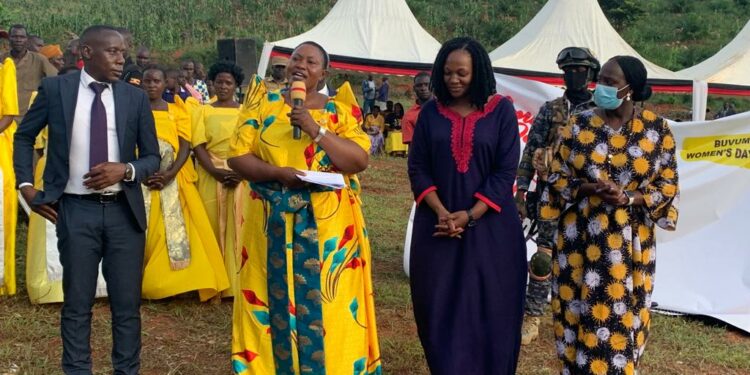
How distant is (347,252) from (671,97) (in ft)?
97.2

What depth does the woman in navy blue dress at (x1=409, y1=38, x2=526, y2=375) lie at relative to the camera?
374 cm

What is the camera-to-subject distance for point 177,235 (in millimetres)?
5645

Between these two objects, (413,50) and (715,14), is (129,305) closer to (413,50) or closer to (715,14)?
(413,50)

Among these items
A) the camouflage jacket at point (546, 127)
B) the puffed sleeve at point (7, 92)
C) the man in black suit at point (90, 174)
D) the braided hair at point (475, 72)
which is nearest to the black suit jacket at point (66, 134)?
the man in black suit at point (90, 174)

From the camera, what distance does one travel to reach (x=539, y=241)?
498 cm

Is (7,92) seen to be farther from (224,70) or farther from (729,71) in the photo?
(729,71)

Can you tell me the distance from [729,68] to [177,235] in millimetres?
11869

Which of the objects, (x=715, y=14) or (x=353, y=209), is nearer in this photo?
(x=353, y=209)

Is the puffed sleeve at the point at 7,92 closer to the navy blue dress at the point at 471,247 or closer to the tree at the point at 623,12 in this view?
the navy blue dress at the point at 471,247

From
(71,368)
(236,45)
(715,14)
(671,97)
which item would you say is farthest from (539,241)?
(715,14)

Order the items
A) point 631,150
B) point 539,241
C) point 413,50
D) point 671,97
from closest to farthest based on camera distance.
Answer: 1. point 631,150
2. point 539,241
3. point 413,50
4. point 671,97

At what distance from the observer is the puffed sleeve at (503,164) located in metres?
3.72

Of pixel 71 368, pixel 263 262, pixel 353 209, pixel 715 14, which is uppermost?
pixel 715 14

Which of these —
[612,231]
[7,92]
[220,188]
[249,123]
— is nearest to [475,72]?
[612,231]
